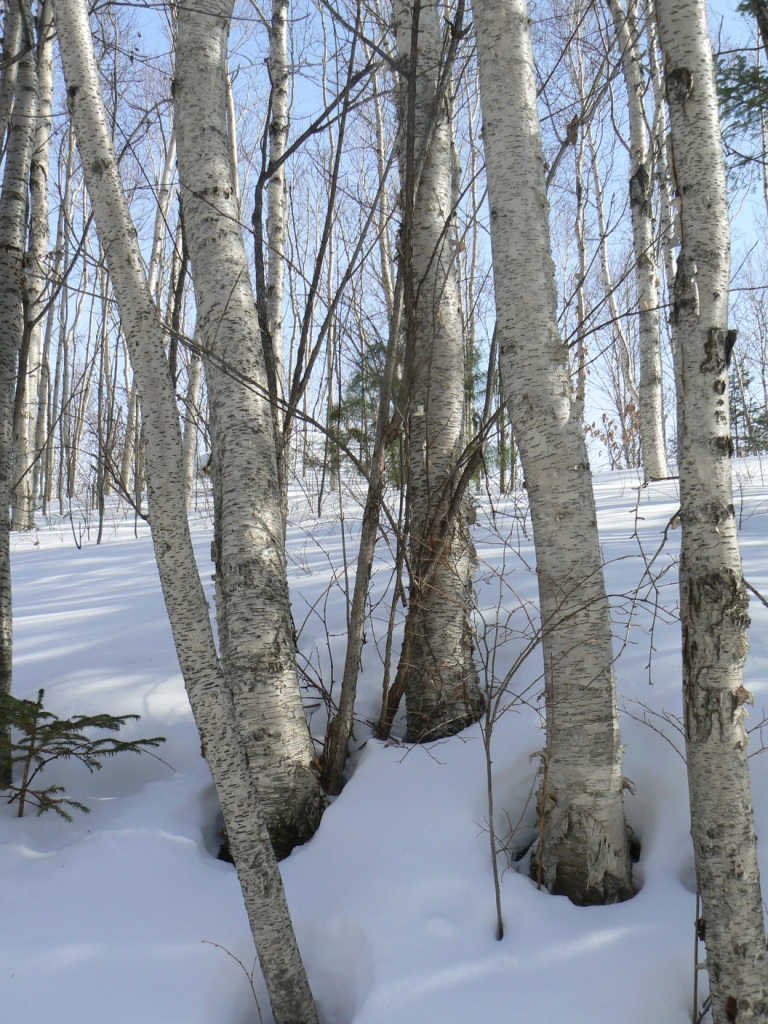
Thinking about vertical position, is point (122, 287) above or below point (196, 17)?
below

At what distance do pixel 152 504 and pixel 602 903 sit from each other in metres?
1.78

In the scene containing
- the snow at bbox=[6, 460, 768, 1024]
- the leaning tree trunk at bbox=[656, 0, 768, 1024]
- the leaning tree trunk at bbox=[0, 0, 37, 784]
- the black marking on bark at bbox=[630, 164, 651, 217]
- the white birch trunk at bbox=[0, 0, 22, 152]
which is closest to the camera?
the leaning tree trunk at bbox=[656, 0, 768, 1024]

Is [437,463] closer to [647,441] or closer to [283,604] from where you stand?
[283,604]

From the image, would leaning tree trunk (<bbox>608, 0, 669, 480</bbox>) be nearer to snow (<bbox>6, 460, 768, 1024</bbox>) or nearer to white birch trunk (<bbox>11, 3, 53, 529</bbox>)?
snow (<bbox>6, 460, 768, 1024</bbox>)

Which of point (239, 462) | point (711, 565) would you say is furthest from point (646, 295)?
point (711, 565)

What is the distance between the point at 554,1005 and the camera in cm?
175

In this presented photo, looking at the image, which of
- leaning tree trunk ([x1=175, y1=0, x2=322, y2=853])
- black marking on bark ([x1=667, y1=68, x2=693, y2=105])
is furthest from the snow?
black marking on bark ([x1=667, y1=68, x2=693, y2=105])

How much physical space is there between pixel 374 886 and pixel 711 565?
1.42 metres

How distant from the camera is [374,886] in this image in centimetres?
216

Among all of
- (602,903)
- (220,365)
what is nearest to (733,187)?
(220,365)

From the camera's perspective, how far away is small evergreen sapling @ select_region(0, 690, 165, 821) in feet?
8.36

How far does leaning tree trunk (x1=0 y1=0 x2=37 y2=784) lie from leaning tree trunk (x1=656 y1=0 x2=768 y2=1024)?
2.72m

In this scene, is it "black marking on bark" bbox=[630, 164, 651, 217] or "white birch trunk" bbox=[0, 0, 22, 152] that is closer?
"white birch trunk" bbox=[0, 0, 22, 152]

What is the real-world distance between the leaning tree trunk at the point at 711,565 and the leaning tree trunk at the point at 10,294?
272 centimetres
